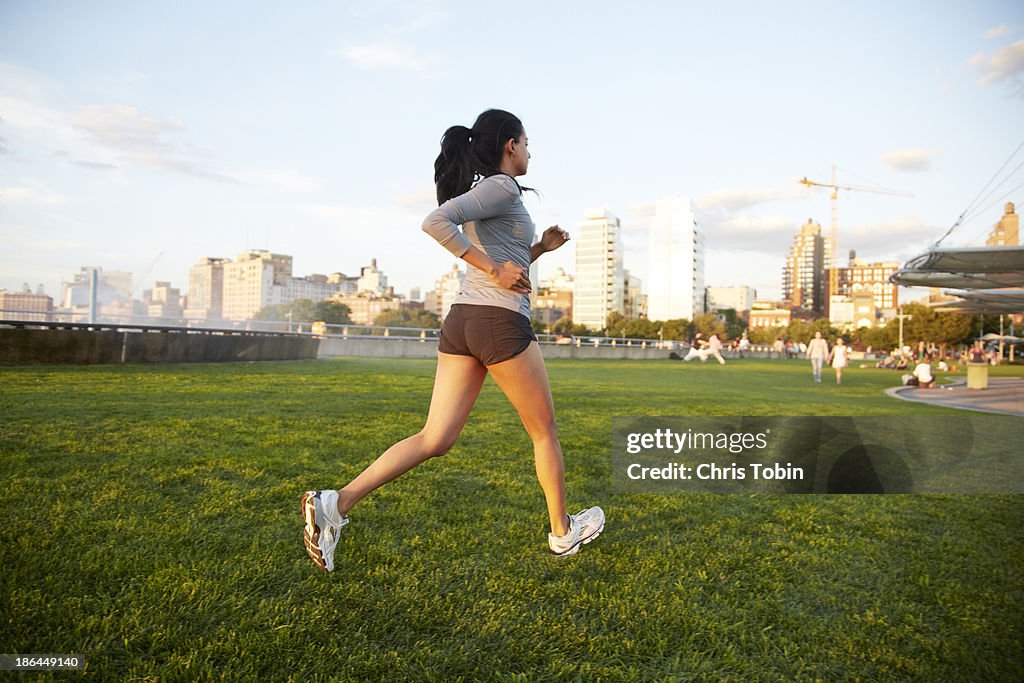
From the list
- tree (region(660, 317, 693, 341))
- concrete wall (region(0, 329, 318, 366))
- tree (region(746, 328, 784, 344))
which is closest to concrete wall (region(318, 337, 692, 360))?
concrete wall (region(0, 329, 318, 366))

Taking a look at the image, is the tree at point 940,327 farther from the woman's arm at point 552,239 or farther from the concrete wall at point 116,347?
the woman's arm at point 552,239

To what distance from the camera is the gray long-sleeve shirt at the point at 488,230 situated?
291 centimetres

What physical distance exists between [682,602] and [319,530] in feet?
5.15

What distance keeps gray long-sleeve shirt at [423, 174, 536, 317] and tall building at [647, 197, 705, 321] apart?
185m

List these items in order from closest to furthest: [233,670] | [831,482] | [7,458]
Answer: [233,670], [7,458], [831,482]

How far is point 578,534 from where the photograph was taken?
3.38m

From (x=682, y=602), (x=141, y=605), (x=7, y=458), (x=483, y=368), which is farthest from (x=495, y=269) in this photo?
(x=7, y=458)

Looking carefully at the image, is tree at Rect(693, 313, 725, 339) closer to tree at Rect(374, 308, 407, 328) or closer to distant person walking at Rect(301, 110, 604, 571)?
tree at Rect(374, 308, 407, 328)

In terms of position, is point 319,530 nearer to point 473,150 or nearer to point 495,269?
point 495,269

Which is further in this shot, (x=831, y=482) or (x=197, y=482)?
(x=831, y=482)

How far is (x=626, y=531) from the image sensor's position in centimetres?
383

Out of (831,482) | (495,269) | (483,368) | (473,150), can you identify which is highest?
(473,150)
